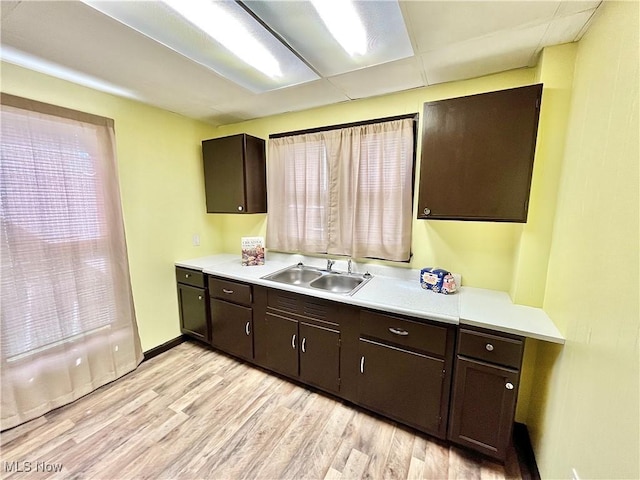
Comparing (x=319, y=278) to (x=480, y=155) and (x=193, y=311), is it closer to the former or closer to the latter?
(x=193, y=311)

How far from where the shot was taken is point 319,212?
2.42 metres

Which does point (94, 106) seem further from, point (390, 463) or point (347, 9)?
point (390, 463)

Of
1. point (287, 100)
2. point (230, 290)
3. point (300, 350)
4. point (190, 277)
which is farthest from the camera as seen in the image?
point (190, 277)

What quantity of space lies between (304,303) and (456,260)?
47.6 inches

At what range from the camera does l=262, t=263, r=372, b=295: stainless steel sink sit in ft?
7.37

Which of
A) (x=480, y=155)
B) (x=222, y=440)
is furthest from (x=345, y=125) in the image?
(x=222, y=440)

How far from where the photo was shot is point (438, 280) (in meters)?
1.83

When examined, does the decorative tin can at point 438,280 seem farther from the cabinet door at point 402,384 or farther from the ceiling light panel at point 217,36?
the ceiling light panel at point 217,36

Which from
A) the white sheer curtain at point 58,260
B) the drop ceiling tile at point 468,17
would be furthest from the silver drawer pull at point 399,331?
the white sheer curtain at point 58,260

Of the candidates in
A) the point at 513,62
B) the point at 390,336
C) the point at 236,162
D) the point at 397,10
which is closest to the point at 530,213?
the point at 513,62

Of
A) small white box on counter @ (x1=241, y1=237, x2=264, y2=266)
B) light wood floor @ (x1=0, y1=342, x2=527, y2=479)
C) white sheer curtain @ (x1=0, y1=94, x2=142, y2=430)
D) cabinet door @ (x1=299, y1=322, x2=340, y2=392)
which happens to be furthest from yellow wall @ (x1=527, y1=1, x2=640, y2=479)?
white sheer curtain @ (x1=0, y1=94, x2=142, y2=430)

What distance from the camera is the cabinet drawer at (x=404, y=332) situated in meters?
1.50

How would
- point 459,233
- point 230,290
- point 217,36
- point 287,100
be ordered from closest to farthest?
point 217,36 < point 459,233 < point 287,100 < point 230,290

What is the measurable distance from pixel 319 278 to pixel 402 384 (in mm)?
1039
